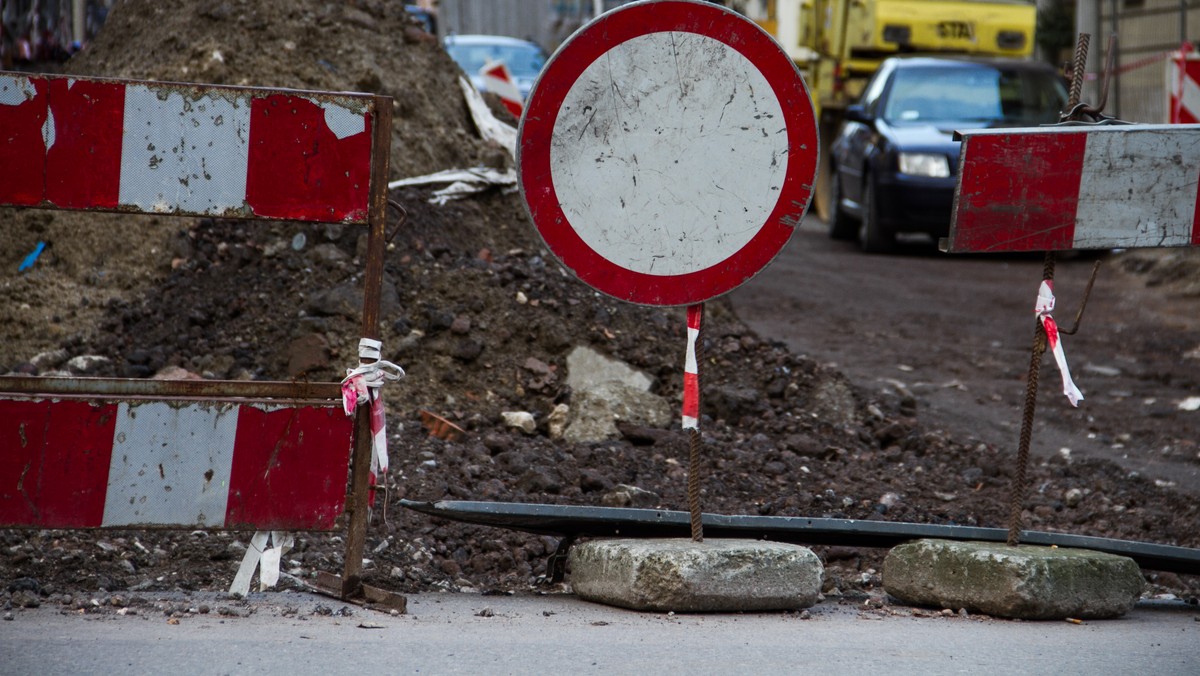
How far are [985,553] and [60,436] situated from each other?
2.64 meters

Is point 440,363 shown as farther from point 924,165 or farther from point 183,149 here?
point 924,165

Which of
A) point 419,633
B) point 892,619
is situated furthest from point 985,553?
point 419,633

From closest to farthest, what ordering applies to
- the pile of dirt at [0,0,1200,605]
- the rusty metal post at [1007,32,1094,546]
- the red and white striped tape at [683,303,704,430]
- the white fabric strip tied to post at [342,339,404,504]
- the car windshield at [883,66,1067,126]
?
the white fabric strip tied to post at [342,339,404,504]
the red and white striped tape at [683,303,704,430]
the rusty metal post at [1007,32,1094,546]
the pile of dirt at [0,0,1200,605]
the car windshield at [883,66,1067,126]

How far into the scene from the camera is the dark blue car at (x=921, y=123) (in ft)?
44.9

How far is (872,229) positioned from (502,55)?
1029 cm

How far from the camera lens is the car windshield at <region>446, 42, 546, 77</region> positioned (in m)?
22.7

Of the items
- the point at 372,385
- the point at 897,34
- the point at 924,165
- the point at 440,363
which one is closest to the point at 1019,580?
the point at 372,385

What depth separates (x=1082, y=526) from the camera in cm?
592

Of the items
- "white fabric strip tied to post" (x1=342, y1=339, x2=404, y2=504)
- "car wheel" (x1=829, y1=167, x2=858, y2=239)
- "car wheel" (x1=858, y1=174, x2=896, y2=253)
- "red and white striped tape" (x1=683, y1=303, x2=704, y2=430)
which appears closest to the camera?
"white fabric strip tied to post" (x1=342, y1=339, x2=404, y2=504)

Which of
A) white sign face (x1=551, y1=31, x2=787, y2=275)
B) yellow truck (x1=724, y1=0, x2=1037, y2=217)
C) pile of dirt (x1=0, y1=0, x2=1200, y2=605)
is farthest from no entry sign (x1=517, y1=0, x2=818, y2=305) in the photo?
yellow truck (x1=724, y1=0, x2=1037, y2=217)

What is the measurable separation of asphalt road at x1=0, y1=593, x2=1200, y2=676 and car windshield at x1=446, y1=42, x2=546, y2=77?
19133 mm

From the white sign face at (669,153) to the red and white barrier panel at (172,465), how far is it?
3.12ft

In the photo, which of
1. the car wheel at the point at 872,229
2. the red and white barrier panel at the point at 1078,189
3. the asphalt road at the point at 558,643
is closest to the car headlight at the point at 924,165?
the car wheel at the point at 872,229

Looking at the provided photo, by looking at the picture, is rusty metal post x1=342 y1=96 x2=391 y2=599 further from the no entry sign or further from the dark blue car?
the dark blue car
